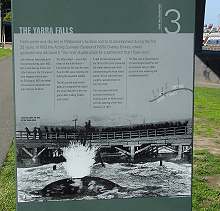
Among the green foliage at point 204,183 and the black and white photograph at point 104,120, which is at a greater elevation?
the black and white photograph at point 104,120

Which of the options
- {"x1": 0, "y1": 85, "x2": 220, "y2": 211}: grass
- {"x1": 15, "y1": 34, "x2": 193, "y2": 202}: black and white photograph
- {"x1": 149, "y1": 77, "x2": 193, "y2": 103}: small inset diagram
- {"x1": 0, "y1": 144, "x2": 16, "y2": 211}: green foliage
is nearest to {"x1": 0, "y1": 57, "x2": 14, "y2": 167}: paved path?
{"x1": 0, "y1": 144, "x2": 16, "y2": 211}: green foliage

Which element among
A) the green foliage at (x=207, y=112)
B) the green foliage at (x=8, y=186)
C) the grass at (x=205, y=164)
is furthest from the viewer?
the green foliage at (x=207, y=112)

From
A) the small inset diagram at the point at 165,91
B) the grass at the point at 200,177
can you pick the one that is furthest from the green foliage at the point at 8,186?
the small inset diagram at the point at 165,91

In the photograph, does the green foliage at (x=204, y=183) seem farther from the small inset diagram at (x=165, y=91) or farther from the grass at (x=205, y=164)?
the small inset diagram at (x=165, y=91)

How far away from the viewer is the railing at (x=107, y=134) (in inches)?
147

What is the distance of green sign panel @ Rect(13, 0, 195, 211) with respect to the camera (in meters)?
3.63

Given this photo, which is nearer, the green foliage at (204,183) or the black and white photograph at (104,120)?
the black and white photograph at (104,120)

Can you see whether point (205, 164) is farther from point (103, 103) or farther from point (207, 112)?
point (207, 112)

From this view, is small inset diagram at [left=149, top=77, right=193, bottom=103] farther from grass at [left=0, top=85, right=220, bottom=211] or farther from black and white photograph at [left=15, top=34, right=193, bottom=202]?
grass at [left=0, top=85, right=220, bottom=211]

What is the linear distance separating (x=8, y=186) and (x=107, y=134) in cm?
264

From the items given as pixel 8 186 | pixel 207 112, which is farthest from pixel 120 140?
pixel 207 112

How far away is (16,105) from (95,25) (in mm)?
786

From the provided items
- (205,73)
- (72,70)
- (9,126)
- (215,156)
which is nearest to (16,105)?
(72,70)

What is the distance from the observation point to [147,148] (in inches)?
152
